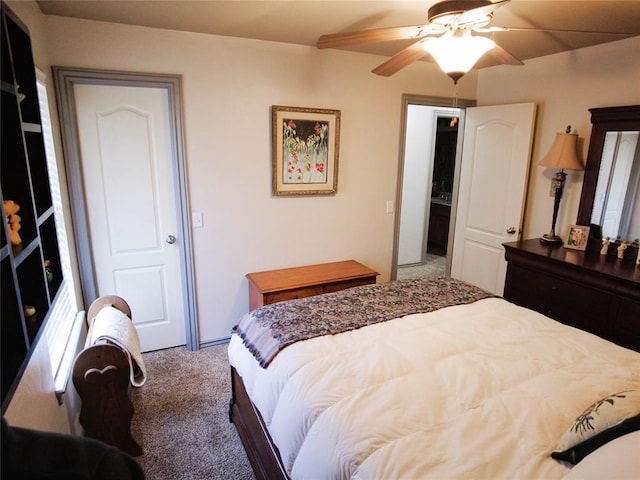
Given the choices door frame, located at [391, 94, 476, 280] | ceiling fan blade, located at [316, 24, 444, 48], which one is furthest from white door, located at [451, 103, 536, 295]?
ceiling fan blade, located at [316, 24, 444, 48]

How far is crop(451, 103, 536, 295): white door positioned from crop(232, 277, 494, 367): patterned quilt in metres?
1.34

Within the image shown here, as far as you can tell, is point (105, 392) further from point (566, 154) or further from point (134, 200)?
point (566, 154)

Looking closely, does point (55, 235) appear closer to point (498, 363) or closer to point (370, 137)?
point (498, 363)

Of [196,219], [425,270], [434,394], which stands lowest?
[425,270]

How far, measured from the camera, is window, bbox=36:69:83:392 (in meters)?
1.80

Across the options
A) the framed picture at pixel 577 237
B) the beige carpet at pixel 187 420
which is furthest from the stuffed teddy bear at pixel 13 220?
the framed picture at pixel 577 237

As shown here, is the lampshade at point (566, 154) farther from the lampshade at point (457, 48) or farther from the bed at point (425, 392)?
the lampshade at point (457, 48)

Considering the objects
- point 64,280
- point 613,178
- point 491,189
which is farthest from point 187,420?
point 613,178

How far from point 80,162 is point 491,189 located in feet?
11.2

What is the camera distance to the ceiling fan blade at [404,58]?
1.82 meters

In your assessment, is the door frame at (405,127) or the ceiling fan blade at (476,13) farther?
the door frame at (405,127)

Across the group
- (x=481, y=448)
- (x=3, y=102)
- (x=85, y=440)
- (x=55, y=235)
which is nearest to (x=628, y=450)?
(x=481, y=448)

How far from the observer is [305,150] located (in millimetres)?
3135

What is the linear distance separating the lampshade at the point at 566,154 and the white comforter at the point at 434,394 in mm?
1547
